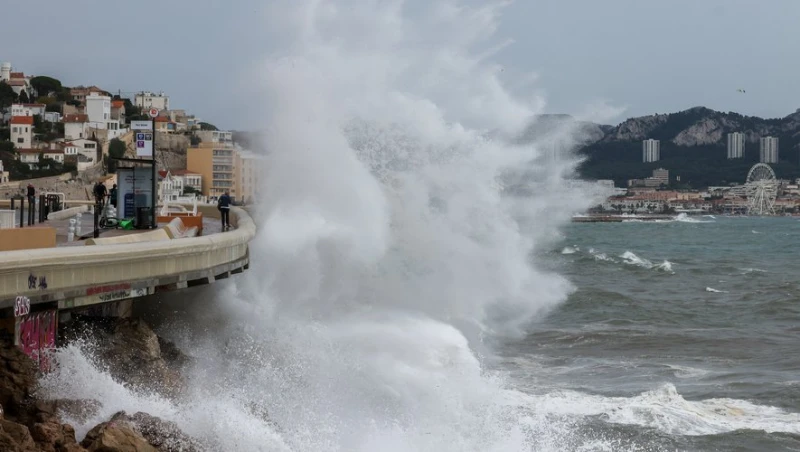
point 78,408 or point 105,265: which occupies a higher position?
point 105,265

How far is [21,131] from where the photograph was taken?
352ft

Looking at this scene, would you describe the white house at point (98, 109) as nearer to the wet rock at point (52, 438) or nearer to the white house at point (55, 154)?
the white house at point (55, 154)

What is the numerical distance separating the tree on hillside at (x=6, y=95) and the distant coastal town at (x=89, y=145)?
118 millimetres

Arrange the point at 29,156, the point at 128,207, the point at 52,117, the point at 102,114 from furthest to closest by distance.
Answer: the point at 52,117 → the point at 102,114 → the point at 29,156 → the point at 128,207

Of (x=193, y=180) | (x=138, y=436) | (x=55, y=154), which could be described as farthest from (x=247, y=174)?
(x=55, y=154)

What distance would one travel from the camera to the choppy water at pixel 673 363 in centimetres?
1662

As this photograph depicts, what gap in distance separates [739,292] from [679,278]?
788 cm

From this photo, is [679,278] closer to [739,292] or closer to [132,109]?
[739,292]

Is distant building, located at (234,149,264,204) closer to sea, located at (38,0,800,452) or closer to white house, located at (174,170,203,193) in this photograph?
sea, located at (38,0,800,452)

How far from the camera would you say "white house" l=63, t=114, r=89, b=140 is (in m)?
110

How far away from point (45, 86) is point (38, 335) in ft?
478

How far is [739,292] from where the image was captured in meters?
39.9

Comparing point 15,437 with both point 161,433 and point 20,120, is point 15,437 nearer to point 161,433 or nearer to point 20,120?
point 161,433

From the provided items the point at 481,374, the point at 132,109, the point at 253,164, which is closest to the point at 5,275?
the point at 481,374
